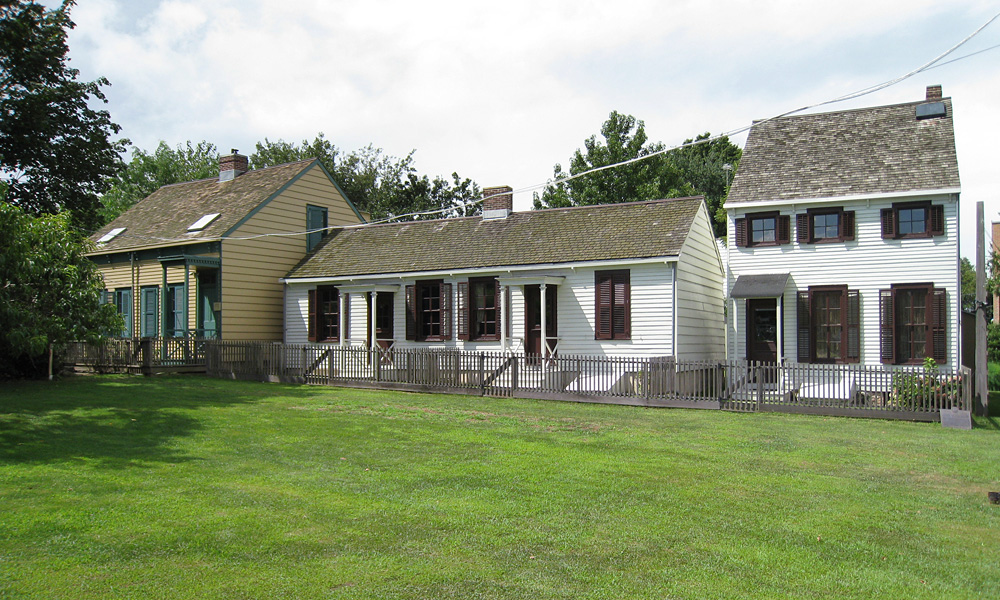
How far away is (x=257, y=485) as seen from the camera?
8.43 metres

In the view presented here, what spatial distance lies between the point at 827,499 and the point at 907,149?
17.1 m

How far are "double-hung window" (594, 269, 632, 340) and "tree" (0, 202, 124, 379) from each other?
1245 centimetres

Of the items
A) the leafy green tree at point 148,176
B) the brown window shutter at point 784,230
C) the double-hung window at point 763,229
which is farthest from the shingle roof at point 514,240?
the leafy green tree at point 148,176

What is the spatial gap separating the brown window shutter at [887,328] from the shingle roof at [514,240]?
5615 mm

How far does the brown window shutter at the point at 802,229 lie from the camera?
2210cm

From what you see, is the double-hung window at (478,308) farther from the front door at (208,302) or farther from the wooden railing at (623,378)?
the front door at (208,302)

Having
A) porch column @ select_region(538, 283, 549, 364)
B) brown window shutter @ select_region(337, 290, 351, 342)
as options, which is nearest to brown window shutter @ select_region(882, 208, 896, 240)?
porch column @ select_region(538, 283, 549, 364)

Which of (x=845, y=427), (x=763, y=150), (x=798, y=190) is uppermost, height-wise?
(x=763, y=150)

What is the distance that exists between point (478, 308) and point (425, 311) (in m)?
2.01

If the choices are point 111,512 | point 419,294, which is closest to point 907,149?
point 419,294

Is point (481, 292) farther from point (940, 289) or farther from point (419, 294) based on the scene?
point (940, 289)

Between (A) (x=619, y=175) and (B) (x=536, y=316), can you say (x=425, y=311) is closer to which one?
(B) (x=536, y=316)

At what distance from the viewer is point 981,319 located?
17.7m

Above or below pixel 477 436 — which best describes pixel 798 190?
above
